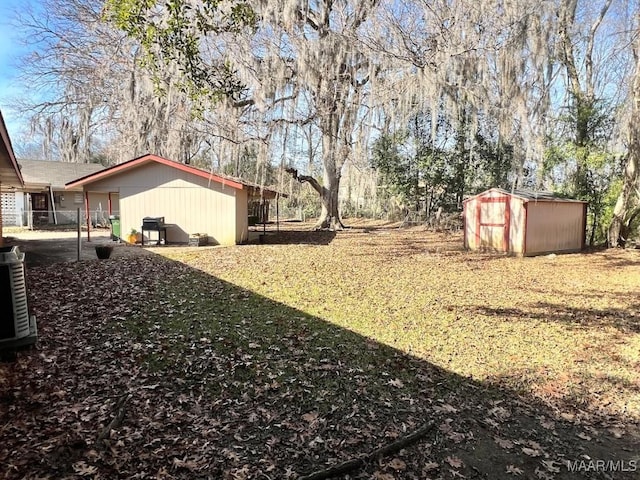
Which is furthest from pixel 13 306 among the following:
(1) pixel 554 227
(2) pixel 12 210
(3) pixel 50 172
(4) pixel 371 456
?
(3) pixel 50 172

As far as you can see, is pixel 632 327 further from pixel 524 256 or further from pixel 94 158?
pixel 94 158

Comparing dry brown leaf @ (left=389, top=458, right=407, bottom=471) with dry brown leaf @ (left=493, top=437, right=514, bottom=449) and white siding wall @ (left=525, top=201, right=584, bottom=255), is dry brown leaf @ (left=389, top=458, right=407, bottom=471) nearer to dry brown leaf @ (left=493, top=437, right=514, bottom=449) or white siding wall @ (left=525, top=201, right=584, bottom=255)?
dry brown leaf @ (left=493, top=437, right=514, bottom=449)

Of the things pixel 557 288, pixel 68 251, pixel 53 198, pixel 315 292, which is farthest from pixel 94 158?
pixel 557 288

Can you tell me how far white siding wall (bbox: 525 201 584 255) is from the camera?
37.6 ft

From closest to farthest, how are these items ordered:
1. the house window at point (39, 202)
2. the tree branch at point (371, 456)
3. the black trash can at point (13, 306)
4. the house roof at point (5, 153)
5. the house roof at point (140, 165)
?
the tree branch at point (371, 456) < the black trash can at point (13, 306) < the house roof at point (5, 153) < the house roof at point (140, 165) < the house window at point (39, 202)

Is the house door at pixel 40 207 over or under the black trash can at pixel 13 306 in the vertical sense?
over

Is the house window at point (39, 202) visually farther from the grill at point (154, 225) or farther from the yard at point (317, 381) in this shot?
the yard at point (317, 381)

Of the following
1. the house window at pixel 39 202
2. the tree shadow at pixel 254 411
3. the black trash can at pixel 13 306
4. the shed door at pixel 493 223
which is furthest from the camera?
the house window at pixel 39 202

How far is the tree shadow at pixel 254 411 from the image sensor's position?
8.46 feet

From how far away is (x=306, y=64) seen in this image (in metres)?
10.6

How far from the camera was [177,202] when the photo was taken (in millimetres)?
12938

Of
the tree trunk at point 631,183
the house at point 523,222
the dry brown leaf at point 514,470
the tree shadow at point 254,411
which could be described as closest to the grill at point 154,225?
the tree shadow at point 254,411

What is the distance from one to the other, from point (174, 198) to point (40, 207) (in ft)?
39.5

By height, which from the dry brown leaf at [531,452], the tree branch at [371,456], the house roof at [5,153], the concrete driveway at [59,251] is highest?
the house roof at [5,153]
